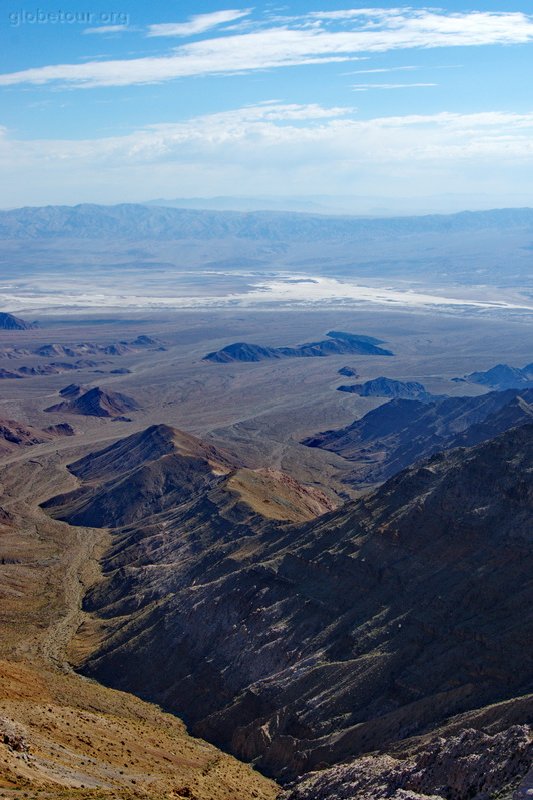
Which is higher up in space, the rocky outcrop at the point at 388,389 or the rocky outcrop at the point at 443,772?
the rocky outcrop at the point at 443,772

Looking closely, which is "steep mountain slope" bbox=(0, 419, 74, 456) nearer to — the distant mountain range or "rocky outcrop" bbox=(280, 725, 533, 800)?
the distant mountain range

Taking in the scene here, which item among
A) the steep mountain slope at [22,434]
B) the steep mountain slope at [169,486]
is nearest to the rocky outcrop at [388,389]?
the steep mountain slope at [22,434]

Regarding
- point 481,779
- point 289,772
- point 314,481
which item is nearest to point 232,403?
point 314,481

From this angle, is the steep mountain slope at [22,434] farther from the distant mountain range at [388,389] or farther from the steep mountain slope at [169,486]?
the distant mountain range at [388,389]

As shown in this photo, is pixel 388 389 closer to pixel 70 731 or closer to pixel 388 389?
pixel 388 389

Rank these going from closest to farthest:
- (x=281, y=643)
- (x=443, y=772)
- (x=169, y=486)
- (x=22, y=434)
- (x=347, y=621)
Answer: (x=443, y=772) < (x=347, y=621) < (x=281, y=643) < (x=169, y=486) < (x=22, y=434)

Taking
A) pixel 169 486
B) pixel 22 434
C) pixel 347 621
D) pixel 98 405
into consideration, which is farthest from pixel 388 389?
pixel 347 621
